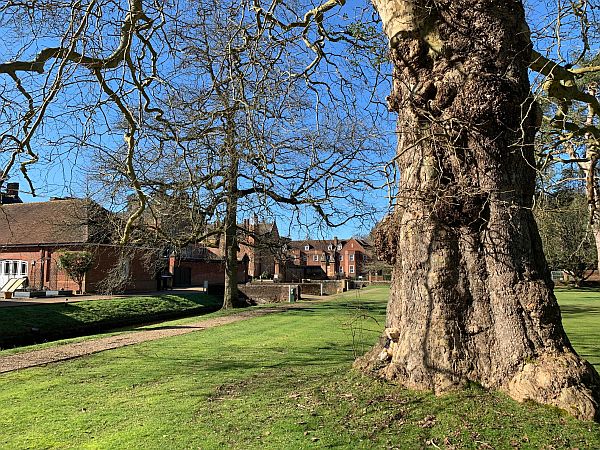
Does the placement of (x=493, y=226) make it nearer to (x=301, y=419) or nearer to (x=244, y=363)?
(x=301, y=419)

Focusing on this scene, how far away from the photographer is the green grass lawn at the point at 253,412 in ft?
13.5

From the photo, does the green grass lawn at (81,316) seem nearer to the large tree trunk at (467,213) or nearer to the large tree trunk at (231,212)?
the large tree trunk at (231,212)

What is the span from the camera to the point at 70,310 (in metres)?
19.4

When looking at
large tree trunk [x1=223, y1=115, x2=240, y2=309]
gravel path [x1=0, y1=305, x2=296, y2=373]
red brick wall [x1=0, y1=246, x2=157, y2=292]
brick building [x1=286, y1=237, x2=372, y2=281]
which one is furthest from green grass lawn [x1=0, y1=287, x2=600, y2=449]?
brick building [x1=286, y1=237, x2=372, y2=281]

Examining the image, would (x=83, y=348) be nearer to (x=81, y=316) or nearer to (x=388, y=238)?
(x=81, y=316)

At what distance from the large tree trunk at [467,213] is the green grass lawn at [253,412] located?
0.43 meters

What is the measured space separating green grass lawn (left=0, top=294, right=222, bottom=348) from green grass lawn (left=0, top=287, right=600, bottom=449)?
28.1ft

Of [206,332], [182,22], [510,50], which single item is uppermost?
[182,22]

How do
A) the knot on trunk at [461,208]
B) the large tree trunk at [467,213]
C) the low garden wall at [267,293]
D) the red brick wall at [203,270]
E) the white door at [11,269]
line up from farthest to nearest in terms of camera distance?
the red brick wall at [203,270]
the white door at [11,269]
the low garden wall at [267,293]
the knot on trunk at [461,208]
the large tree trunk at [467,213]

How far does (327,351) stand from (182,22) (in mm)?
6625

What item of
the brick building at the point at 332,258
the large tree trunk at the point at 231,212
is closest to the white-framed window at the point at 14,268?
the large tree trunk at the point at 231,212

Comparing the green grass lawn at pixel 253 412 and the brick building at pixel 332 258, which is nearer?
the green grass lawn at pixel 253 412

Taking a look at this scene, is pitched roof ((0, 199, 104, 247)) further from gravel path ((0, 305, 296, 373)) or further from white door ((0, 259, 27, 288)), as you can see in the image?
gravel path ((0, 305, 296, 373))

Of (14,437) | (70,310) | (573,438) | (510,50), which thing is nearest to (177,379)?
(14,437)
